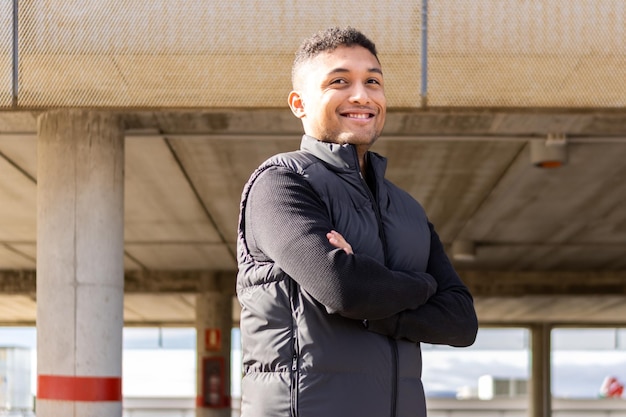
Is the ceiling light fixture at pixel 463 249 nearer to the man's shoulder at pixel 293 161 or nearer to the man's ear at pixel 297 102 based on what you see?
the man's ear at pixel 297 102

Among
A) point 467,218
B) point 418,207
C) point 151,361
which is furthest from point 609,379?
point 418,207

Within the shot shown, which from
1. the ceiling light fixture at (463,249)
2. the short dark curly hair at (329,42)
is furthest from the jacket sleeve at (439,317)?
the ceiling light fixture at (463,249)

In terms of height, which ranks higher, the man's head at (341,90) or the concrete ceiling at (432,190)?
the concrete ceiling at (432,190)

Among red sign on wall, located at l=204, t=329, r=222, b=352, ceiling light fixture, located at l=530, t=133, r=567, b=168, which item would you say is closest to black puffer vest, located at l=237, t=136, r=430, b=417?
ceiling light fixture, located at l=530, t=133, r=567, b=168

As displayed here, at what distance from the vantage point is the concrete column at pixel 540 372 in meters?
33.0

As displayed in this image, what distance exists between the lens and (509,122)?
364 inches

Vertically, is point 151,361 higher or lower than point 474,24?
lower

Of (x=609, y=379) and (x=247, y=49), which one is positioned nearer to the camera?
(x=247, y=49)

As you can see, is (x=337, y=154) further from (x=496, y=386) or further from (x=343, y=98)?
(x=496, y=386)

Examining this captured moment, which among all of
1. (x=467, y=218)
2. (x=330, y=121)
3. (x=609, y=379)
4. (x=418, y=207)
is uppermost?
(x=467, y=218)

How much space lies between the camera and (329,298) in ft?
6.49

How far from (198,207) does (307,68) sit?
1328 centimetres

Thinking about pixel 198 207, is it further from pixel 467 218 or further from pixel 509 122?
pixel 509 122

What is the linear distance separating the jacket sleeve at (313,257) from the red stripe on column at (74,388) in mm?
6637
